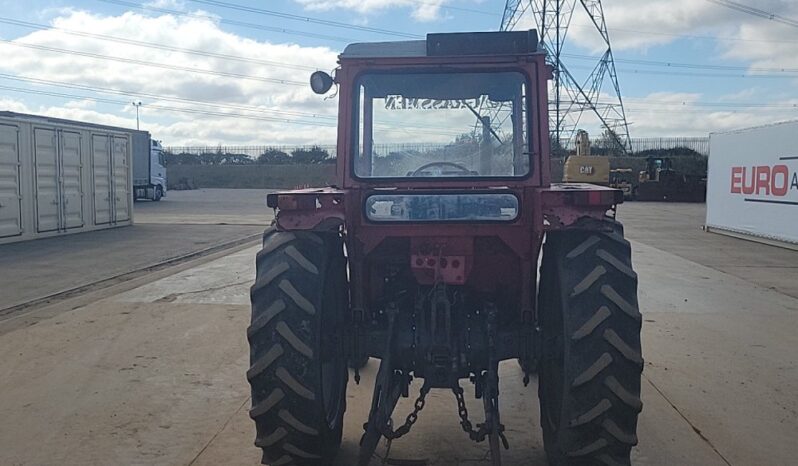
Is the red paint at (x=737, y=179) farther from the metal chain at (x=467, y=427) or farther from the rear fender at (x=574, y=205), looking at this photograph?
the metal chain at (x=467, y=427)

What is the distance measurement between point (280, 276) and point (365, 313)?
0.76m

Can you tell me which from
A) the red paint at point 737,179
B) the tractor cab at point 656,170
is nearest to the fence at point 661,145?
the tractor cab at point 656,170

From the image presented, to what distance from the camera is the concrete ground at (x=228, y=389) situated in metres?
4.68

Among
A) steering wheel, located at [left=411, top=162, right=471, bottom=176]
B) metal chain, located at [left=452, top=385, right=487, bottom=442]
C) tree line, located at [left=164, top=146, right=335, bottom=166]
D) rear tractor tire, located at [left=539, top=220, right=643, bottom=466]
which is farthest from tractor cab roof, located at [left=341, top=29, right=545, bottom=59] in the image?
tree line, located at [left=164, top=146, right=335, bottom=166]

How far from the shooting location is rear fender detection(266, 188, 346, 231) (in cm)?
401

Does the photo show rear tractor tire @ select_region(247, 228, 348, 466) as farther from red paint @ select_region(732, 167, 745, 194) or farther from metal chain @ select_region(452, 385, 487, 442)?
red paint @ select_region(732, 167, 745, 194)

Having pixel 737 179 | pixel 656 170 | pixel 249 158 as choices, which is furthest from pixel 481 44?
pixel 249 158

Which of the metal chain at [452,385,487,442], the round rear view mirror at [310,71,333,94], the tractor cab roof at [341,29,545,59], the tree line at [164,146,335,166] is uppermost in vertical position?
the tree line at [164,146,335,166]

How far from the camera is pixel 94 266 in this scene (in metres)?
13.1

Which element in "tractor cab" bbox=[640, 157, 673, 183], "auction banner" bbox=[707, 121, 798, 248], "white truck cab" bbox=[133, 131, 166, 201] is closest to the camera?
"auction banner" bbox=[707, 121, 798, 248]

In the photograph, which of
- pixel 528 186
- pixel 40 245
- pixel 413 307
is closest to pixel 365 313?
pixel 413 307

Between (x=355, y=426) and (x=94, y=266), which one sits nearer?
(x=355, y=426)

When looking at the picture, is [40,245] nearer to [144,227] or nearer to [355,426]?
[144,227]

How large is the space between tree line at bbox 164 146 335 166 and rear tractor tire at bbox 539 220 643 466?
2132 inches
